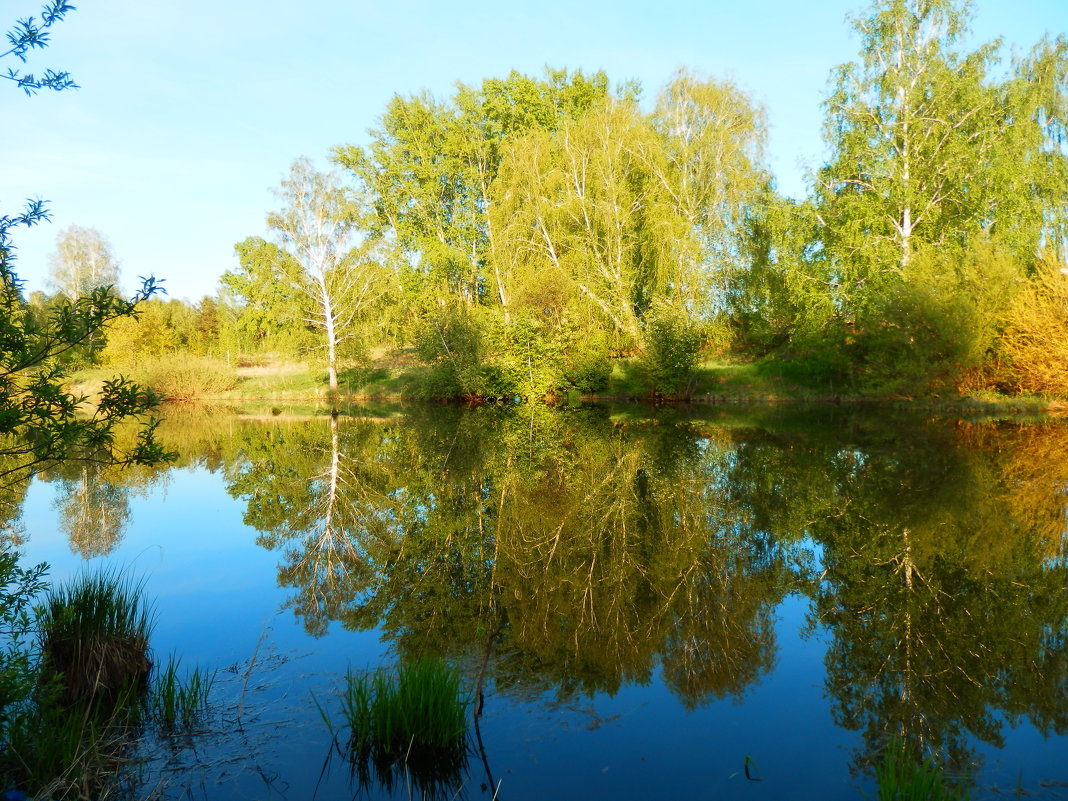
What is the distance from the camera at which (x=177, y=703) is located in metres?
5.23

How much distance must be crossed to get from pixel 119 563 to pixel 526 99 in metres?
41.8

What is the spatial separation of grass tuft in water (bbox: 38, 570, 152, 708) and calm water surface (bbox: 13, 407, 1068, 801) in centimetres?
66

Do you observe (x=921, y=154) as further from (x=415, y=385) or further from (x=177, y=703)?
(x=177, y=703)

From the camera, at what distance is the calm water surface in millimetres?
4539

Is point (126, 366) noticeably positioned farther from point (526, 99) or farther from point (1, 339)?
point (1, 339)

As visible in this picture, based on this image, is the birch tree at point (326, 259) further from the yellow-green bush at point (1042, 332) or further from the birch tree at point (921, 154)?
the yellow-green bush at point (1042, 332)

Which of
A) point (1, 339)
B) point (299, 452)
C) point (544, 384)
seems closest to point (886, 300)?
point (544, 384)

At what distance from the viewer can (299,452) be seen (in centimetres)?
1903

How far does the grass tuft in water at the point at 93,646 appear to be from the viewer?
5.24 meters

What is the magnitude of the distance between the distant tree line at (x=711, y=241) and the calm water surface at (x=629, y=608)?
12234 mm

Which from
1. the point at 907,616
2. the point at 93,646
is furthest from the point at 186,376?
the point at 907,616

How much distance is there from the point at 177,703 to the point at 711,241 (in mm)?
31620

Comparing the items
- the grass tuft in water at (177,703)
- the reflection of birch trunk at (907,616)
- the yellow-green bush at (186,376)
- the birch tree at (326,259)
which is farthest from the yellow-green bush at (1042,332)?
the yellow-green bush at (186,376)

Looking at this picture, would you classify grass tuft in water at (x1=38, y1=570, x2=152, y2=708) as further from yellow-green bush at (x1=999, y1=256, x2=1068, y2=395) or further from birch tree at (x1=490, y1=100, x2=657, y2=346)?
birch tree at (x1=490, y1=100, x2=657, y2=346)
